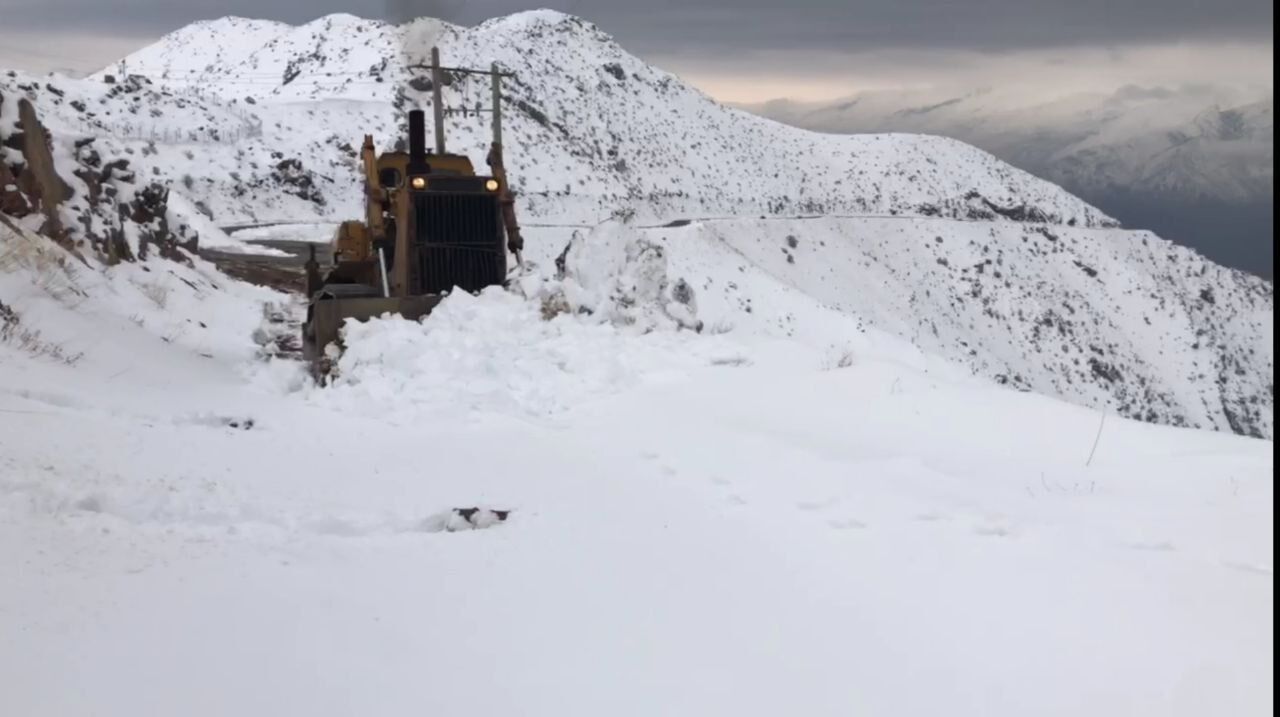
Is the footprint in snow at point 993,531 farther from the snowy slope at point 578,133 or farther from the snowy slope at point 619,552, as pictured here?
the snowy slope at point 578,133

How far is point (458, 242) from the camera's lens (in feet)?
41.2

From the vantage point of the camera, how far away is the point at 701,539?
206 inches

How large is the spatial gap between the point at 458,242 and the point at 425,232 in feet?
1.48

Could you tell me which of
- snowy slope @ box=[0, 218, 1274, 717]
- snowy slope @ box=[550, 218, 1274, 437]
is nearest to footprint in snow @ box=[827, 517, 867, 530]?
snowy slope @ box=[0, 218, 1274, 717]

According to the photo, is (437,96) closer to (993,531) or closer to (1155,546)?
(993,531)

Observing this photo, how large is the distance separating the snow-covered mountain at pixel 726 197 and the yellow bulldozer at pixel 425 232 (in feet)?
45.7

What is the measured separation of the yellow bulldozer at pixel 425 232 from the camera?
39.1 feet

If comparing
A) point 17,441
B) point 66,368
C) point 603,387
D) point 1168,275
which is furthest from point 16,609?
point 1168,275

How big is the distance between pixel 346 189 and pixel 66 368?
34.6 meters

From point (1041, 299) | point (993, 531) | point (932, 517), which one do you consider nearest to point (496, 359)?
point (932, 517)

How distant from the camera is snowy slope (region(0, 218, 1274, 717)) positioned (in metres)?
3.40

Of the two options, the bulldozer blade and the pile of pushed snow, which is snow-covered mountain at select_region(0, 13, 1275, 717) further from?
the bulldozer blade

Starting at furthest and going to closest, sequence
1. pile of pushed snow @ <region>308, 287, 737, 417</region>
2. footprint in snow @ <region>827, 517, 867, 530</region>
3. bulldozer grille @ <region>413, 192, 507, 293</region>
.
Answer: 1. bulldozer grille @ <region>413, 192, 507, 293</region>
2. pile of pushed snow @ <region>308, 287, 737, 417</region>
3. footprint in snow @ <region>827, 517, 867, 530</region>

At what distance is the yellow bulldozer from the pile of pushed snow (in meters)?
0.89
